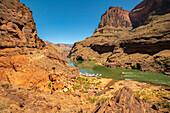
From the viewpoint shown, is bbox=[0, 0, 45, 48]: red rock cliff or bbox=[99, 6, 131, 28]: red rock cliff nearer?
bbox=[0, 0, 45, 48]: red rock cliff

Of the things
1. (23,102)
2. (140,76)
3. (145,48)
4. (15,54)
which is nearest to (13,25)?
(15,54)

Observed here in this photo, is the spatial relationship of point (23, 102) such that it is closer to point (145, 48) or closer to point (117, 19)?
point (145, 48)

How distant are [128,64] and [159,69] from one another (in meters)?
15.8

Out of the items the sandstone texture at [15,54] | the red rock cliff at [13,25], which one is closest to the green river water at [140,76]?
the sandstone texture at [15,54]

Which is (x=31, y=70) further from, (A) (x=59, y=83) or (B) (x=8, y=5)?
(B) (x=8, y=5)

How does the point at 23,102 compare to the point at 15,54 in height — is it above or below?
below

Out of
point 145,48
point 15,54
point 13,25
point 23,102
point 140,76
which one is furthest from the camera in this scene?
point 145,48

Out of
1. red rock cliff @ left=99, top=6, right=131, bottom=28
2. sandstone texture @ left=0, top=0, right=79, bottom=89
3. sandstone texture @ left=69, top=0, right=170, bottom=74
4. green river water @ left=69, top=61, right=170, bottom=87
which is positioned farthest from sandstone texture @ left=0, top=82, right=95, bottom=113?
red rock cliff @ left=99, top=6, right=131, bottom=28

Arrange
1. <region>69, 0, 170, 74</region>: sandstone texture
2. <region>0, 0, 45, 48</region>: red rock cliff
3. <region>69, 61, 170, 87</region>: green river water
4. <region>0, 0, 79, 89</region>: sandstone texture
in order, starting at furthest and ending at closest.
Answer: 1. <region>69, 0, 170, 74</region>: sandstone texture
2. <region>69, 61, 170, 87</region>: green river water
3. <region>0, 0, 45, 48</region>: red rock cliff
4. <region>0, 0, 79, 89</region>: sandstone texture

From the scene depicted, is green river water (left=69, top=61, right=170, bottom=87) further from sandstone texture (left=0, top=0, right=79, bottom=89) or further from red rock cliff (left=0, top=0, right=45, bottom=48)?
red rock cliff (left=0, top=0, right=45, bottom=48)

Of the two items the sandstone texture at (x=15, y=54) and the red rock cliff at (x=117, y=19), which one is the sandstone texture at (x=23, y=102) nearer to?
the sandstone texture at (x=15, y=54)

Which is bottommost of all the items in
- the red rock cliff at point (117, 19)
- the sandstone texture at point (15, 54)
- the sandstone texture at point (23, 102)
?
the sandstone texture at point (23, 102)

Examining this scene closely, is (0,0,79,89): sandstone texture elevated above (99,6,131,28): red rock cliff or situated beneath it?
situated beneath

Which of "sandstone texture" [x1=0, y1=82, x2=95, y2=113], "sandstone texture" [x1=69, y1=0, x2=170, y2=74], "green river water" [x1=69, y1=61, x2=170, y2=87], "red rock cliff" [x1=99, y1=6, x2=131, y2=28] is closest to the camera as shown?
"sandstone texture" [x1=0, y1=82, x2=95, y2=113]
